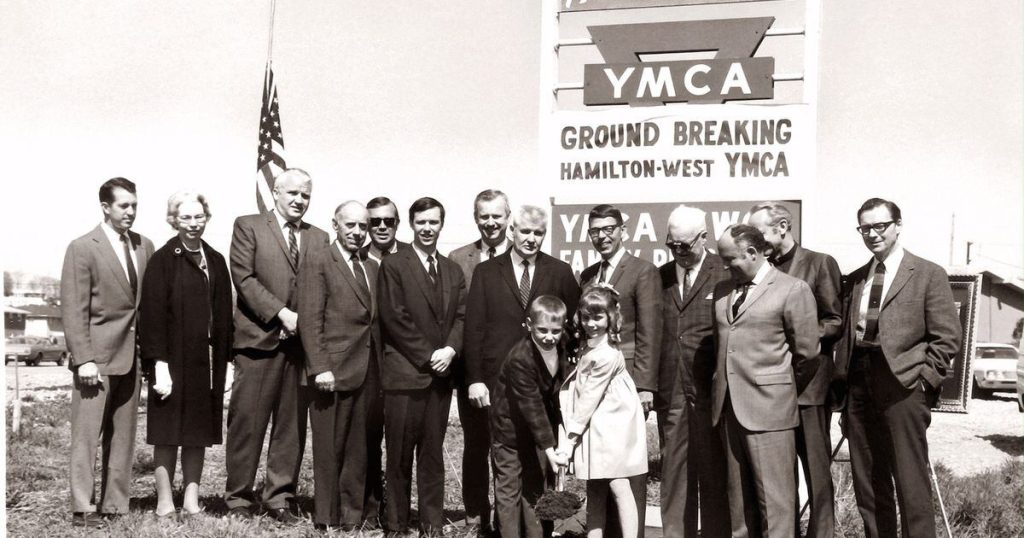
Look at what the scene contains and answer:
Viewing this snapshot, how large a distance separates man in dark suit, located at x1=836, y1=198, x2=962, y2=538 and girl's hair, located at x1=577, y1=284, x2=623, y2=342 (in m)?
1.32

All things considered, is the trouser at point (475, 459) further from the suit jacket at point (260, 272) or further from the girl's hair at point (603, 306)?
the suit jacket at point (260, 272)

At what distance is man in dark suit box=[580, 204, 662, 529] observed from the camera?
18.3 ft

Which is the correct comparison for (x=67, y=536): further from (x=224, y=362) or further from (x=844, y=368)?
(x=844, y=368)

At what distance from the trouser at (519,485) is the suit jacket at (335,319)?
116 centimetres

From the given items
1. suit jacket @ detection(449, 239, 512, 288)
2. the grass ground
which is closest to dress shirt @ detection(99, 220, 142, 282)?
the grass ground

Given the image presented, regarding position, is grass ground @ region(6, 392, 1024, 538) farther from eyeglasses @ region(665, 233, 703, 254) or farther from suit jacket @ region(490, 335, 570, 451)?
eyeglasses @ region(665, 233, 703, 254)

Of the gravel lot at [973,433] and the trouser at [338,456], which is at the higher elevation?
the trouser at [338,456]

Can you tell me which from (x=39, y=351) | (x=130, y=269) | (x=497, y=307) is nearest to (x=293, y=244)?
(x=130, y=269)

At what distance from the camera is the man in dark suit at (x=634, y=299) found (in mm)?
5582

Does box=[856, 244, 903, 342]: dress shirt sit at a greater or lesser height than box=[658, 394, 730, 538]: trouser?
greater

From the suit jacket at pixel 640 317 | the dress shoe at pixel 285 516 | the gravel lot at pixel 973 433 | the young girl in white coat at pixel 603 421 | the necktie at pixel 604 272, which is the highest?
the necktie at pixel 604 272

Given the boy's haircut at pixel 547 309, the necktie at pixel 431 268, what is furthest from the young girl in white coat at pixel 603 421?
the necktie at pixel 431 268

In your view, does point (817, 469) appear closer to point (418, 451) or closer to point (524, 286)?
point (524, 286)

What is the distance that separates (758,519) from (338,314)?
283 cm
